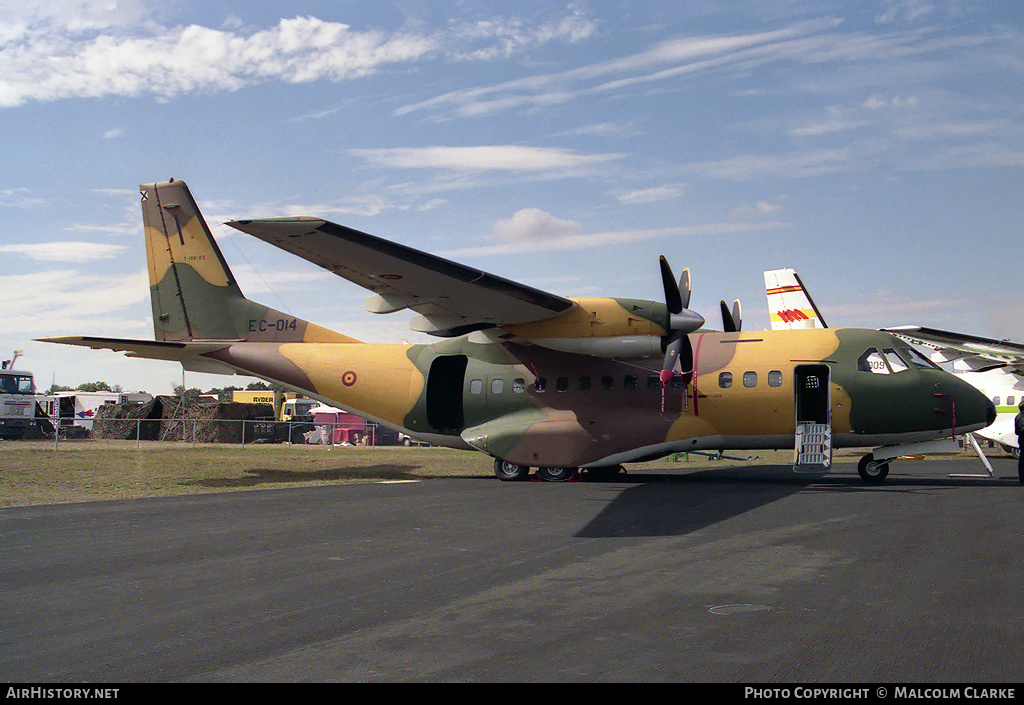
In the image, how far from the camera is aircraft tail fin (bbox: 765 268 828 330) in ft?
114

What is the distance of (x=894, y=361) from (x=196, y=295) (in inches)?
739

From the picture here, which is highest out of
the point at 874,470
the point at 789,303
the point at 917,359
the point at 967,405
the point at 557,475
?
the point at 789,303

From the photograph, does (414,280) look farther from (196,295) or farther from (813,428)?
(813,428)

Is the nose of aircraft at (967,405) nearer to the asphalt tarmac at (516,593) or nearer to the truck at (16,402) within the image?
the asphalt tarmac at (516,593)

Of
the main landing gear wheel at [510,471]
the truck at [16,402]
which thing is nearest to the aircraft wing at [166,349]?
the main landing gear wheel at [510,471]

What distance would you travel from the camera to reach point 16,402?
46.2 meters

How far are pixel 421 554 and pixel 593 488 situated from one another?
9243 mm

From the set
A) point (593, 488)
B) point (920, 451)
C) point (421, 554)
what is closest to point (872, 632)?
point (421, 554)

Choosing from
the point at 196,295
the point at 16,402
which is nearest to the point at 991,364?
the point at 196,295

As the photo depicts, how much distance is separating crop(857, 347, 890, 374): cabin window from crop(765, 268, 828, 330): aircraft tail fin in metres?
15.7

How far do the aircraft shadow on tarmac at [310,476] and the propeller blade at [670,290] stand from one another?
8.91 metres

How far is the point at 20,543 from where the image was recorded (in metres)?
10.6

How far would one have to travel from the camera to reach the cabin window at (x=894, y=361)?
1855cm
